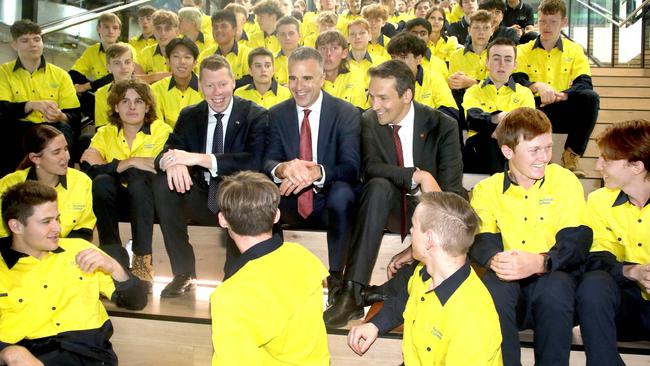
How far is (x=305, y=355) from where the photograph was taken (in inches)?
70.7

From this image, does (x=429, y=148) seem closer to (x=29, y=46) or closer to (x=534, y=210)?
(x=534, y=210)

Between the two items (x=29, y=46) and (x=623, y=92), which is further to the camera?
(x=623, y=92)

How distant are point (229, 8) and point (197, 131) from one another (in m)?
2.76

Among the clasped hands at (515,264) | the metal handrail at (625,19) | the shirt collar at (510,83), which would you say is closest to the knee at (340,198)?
the clasped hands at (515,264)

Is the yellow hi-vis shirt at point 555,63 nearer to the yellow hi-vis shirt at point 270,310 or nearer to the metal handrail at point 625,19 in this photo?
the metal handrail at point 625,19

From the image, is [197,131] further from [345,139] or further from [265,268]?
[265,268]

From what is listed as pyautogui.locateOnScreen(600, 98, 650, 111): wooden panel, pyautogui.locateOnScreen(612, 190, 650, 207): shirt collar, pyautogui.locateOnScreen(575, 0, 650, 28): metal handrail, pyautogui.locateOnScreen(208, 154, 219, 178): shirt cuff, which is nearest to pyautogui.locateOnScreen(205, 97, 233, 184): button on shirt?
pyautogui.locateOnScreen(208, 154, 219, 178): shirt cuff

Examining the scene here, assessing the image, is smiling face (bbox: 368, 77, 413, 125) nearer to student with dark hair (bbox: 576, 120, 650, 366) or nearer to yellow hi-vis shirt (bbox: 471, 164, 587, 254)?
yellow hi-vis shirt (bbox: 471, 164, 587, 254)

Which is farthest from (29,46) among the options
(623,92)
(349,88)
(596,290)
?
(623,92)

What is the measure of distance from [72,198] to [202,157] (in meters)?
0.61

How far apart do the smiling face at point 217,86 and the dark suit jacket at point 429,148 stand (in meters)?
0.71

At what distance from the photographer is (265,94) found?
4301 mm

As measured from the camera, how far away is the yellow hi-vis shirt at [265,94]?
429 cm

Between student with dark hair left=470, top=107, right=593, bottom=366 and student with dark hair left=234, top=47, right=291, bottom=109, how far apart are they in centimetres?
212
